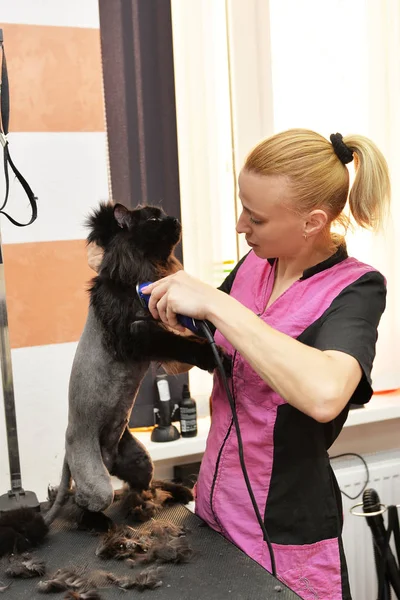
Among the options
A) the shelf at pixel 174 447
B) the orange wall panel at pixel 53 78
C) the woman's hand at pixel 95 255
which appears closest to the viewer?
the woman's hand at pixel 95 255

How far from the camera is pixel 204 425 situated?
1.95 metres

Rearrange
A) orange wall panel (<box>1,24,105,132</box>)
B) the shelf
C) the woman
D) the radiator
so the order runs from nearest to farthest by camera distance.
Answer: the woman, orange wall panel (<box>1,24,105,132</box>), the shelf, the radiator

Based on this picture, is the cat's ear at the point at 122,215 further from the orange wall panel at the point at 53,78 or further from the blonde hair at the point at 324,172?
the orange wall panel at the point at 53,78

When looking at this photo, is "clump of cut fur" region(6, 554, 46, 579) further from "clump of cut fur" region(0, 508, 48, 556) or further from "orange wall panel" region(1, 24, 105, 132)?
"orange wall panel" region(1, 24, 105, 132)

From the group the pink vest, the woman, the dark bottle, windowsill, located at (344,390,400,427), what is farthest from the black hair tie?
windowsill, located at (344,390,400,427)

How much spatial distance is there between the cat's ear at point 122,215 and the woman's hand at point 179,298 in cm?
14

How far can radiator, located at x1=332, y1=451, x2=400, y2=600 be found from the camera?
6.58 feet

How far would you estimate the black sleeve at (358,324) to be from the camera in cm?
97

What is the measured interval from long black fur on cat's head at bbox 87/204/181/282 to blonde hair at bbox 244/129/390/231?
0.59ft

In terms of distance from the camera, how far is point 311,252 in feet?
3.77

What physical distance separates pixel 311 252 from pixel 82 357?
1.45 ft

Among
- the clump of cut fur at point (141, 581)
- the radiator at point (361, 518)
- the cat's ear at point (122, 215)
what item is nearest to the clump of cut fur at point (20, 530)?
the clump of cut fur at point (141, 581)

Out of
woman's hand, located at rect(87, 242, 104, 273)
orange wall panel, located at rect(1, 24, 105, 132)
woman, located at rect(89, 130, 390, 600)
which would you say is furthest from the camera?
orange wall panel, located at rect(1, 24, 105, 132)

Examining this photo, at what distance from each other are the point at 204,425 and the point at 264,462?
2.90 ft
